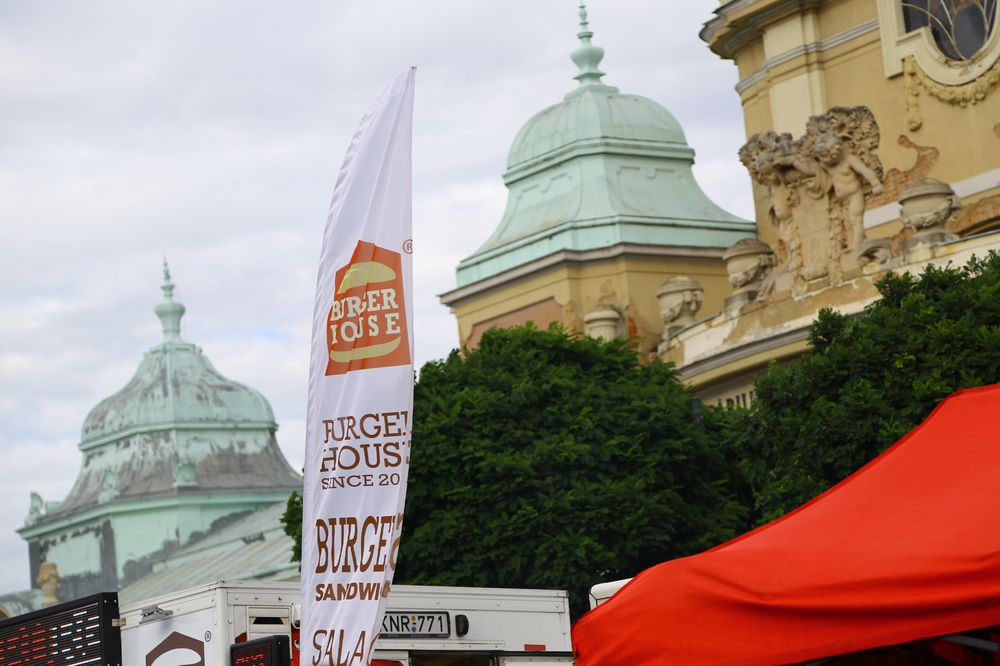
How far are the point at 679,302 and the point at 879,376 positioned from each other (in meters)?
19.6

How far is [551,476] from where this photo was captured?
31.1 m

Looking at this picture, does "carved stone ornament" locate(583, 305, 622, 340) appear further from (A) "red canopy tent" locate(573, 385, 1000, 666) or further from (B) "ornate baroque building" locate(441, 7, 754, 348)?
(A) "red canopy tent" locate(573, 385, 1000, 666)

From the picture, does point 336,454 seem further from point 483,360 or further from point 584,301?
point 584,301

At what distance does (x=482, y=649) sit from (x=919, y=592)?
23.1ft

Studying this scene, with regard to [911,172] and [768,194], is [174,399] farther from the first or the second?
[911,172]

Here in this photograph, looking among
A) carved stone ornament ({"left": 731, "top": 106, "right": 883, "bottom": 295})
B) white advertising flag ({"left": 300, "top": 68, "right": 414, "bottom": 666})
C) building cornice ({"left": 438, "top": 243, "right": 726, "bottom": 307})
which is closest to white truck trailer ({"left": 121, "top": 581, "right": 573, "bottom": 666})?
white advertising flag ({"left": 300, "top": 68, "right": 414, "bottom": 666})

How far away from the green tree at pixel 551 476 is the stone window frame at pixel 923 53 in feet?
43.2

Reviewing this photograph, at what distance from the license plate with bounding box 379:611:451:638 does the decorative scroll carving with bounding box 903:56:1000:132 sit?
3047cm

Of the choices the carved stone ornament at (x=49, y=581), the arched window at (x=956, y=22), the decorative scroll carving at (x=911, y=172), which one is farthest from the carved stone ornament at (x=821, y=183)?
the carved stone ornament at (x=49, y=581)

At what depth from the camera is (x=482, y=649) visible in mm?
15672

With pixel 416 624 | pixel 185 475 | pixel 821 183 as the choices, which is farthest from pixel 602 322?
pixel 416 624

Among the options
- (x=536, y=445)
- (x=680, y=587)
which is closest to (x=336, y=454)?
(x=680, y=587)

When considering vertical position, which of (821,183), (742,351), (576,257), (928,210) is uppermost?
(576,257)

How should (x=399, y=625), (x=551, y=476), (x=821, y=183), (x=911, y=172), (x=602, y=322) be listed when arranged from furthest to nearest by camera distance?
(x=602, y=322), (x=911, y=172), (x=821, y=183), (x=551, y=476), (x=399, y=625)
